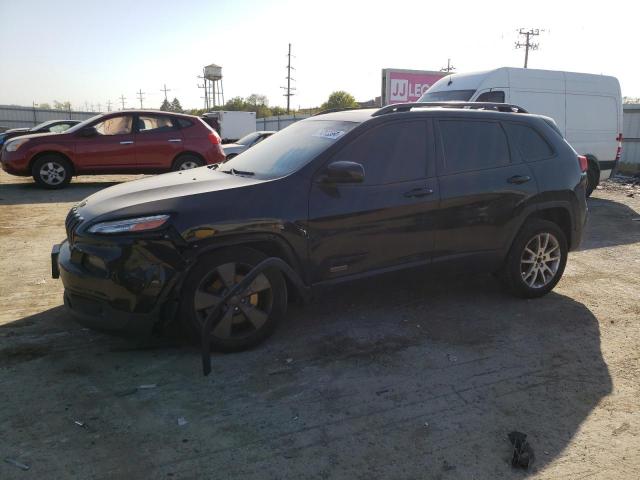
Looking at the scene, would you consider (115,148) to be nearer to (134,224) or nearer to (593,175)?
(134,224)

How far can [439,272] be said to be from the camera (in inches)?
171

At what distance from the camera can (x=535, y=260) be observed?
15.8 ft

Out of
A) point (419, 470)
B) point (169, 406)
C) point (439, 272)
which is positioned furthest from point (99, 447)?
point (439, 272)

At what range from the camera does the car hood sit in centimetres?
340

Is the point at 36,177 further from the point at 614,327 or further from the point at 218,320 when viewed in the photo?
the point at 614,327

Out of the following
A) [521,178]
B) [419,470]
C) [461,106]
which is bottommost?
[419,470]

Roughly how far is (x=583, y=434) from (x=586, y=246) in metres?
4.90

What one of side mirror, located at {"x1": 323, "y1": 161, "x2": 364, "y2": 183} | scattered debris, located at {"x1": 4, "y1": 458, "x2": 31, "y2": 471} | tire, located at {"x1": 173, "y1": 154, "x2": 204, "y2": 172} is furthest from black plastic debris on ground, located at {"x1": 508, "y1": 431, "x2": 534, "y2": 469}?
tire, located at {"x1": 173, "y1": 154, "x2": 204, "y2": 172}

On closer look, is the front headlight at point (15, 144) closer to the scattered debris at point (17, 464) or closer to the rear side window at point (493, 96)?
the rear side window at point (493, 96)

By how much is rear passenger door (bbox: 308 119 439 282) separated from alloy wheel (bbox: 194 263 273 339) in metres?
0.43

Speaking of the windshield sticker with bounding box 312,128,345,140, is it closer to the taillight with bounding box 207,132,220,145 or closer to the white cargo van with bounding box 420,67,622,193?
the white cargo van with bounding box 420,67,622,193

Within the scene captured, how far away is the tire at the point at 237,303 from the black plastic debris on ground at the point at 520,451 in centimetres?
174

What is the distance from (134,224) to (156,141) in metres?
8.59

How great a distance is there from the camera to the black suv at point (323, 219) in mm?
3330
